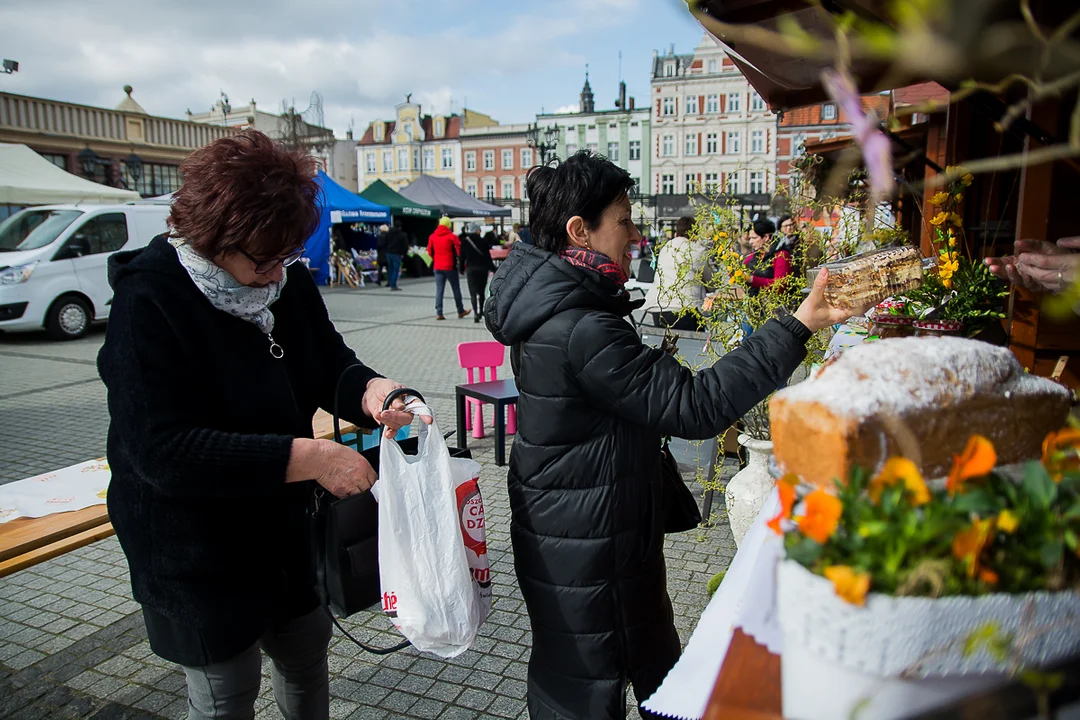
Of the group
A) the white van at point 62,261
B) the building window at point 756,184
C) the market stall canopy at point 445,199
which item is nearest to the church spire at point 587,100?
the building window at point 756,184

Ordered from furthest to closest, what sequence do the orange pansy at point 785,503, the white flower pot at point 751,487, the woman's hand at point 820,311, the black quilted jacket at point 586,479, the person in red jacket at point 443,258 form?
the person in red jacket at point 443,258, the white flower pot at point 751,487, the black quilted jacket at point 586,479, the woman's hand at point 820,311, the orange pansy at point 785,503

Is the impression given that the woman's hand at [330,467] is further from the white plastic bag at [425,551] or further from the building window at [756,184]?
the building window at [756,184]

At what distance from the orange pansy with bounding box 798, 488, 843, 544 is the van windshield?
517 inches

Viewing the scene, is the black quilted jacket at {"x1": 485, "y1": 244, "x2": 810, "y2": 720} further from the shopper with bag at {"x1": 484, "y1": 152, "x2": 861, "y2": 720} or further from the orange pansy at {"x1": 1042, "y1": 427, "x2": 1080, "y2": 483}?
the orange pansy at {"x1": 1042, "y1": 427, "x2": 1080, "y2": 483}

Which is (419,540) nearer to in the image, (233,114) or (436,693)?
(436,693)

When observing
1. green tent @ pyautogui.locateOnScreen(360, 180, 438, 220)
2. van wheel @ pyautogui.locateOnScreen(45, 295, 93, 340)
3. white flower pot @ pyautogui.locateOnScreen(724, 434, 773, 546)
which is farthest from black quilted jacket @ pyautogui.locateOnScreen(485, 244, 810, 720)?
green tent @ pyautogui.locateOnScreen(360, 180, 438, 220)

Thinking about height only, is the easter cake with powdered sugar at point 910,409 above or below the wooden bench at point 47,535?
above

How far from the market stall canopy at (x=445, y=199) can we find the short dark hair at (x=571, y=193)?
24641 mm

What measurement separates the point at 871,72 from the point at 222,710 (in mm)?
3072

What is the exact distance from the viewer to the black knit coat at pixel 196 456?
1.70 meters

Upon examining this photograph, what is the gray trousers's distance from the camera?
1.85m

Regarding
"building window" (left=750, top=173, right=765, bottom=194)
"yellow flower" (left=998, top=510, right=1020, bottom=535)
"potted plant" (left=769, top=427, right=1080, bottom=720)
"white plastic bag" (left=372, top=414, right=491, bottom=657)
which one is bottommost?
"white plastic bag" (left=372, top=414, right=491, bottom=657)

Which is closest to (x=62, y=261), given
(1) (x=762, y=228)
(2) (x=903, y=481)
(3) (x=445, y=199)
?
(1) (x=762, y=228)

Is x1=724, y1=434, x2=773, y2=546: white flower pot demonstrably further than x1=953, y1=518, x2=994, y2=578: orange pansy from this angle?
Yes
